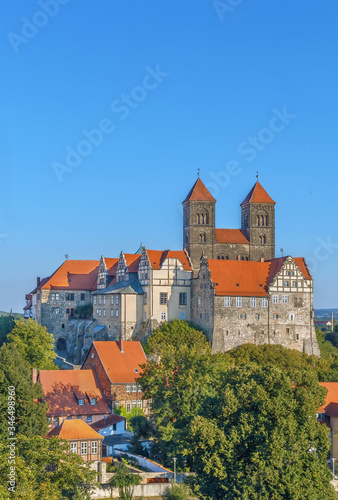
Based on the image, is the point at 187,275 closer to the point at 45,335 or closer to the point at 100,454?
the point at 45,335

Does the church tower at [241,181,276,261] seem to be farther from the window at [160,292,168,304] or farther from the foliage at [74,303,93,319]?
the foliage at [74,303,93,319]

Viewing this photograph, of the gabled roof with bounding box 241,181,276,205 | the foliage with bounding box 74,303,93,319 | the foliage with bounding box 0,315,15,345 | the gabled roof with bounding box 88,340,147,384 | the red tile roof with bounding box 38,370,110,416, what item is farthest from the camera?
the foliage with bounding box 0,315,15,345

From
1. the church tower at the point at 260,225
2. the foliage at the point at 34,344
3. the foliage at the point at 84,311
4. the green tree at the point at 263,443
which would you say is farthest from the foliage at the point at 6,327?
the green tree at the point at 263,443

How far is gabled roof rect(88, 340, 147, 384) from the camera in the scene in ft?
214

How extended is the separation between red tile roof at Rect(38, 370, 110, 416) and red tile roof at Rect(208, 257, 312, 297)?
2113 cm

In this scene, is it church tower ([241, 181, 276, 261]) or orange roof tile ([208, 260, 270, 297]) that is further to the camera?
church tower ([241, 181, 276, 261])

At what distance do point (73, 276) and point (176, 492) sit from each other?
55836mm

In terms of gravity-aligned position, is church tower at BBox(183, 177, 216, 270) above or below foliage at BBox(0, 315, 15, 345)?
above

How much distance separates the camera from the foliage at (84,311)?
95000 mm

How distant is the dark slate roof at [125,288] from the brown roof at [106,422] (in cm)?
2525

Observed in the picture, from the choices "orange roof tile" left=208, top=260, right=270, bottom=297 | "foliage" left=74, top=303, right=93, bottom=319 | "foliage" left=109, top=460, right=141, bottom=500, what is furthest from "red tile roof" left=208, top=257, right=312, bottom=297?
"foliage" left=109, top=460, right=141, bottom=500

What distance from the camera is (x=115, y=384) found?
210 ft

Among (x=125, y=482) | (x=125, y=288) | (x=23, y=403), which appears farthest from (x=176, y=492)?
(x=125, y=288)

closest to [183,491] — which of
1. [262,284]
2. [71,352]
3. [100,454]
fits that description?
[100,454]
